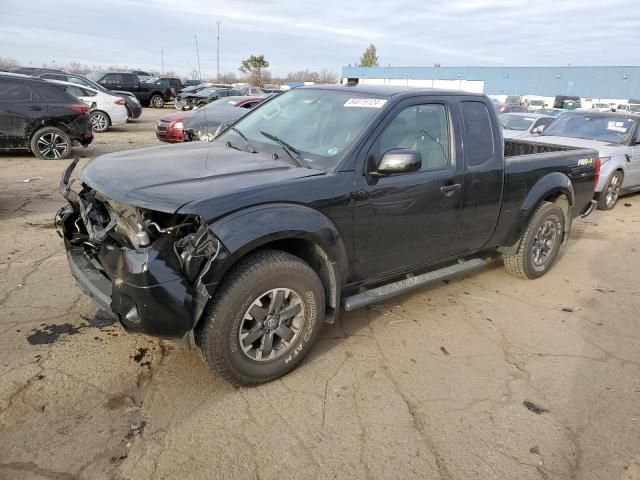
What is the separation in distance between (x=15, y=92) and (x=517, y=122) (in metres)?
11.9

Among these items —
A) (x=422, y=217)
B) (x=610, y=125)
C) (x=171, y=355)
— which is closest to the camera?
(x=171, y=355)

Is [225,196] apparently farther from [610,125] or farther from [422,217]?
[610,125]

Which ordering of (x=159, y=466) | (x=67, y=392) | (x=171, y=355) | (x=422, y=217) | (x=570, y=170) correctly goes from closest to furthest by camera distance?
(x=159, y=466), (x=67, y=392), (x=171, y=355), (x=422, y=217), (x=570, y=170)

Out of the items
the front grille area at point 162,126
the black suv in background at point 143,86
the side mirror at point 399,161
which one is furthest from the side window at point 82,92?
the side mirror at point 399,161

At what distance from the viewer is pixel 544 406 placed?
308 centimetres

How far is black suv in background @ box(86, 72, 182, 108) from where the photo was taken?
24766mm

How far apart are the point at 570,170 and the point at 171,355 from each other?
440 centimetres

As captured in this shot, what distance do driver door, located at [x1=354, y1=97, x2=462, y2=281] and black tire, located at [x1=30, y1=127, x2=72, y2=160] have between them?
9419 mm

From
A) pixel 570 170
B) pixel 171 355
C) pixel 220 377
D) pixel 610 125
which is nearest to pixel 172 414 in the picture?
Answer: pixel 220 377

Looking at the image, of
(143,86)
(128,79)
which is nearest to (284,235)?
(128,79)

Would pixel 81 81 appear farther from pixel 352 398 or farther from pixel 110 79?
pixel 352 398

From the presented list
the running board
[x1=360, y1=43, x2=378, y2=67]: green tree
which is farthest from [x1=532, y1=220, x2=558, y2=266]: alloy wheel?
[x1=360, y1=43, x2=378, y2=67]: green tree

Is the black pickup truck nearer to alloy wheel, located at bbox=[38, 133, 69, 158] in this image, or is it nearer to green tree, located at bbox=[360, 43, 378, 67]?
alloy wheel, located at bbox=[38, 133, 69, 158]

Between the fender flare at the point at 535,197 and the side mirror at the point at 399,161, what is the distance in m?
1.92
